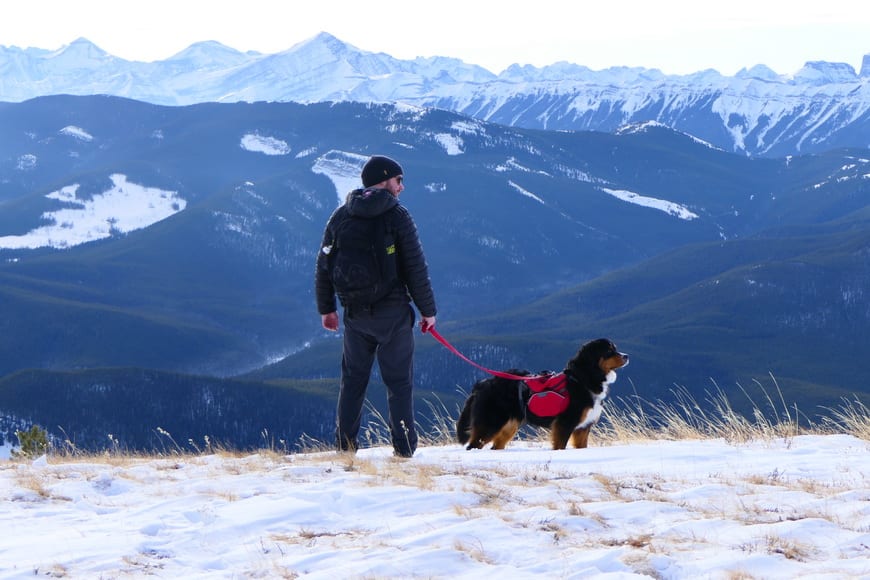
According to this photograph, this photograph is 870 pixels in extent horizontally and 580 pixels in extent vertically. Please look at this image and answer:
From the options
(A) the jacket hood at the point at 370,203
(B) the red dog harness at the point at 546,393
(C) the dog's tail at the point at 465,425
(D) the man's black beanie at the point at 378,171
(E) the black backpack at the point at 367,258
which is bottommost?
(C) the dog's tail at the point at 465,425

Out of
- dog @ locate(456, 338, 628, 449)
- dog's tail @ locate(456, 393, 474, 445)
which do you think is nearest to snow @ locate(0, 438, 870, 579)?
dog @ locate(456, 338, 628, 449)

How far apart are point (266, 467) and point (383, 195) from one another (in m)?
3.34

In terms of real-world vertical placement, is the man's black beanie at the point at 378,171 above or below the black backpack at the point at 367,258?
above

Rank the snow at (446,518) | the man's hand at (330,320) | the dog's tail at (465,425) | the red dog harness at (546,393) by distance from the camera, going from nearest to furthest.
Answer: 1. the snow at (446,518)
2. the man's hand at (330,320)
3. the red dog harness at (546,393)
4. the dog's tail at (465,425)

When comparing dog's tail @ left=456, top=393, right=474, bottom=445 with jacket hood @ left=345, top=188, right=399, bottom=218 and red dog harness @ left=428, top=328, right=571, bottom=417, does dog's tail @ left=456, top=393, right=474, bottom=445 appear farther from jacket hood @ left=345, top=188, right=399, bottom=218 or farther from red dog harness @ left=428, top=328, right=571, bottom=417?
jacket hood @ left=345, top=188, right=399, bottom=218

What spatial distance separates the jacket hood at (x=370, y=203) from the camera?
10.7 metres

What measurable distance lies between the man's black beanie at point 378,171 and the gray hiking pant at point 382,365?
1.46 meters

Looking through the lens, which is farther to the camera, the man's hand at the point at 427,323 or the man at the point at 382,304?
the man's hand at the point at 427,323

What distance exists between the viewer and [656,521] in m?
7.84

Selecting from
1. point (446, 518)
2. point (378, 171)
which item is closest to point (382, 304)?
point (378, 171)

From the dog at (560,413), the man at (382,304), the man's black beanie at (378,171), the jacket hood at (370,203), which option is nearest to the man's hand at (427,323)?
the man at (382,304)

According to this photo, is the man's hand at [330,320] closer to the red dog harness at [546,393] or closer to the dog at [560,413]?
the red dog harness at [546,393]

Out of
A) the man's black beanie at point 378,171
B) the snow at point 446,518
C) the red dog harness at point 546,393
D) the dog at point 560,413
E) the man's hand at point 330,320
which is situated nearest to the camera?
the snow at point 446,518

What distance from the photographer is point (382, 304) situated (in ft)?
36.2
